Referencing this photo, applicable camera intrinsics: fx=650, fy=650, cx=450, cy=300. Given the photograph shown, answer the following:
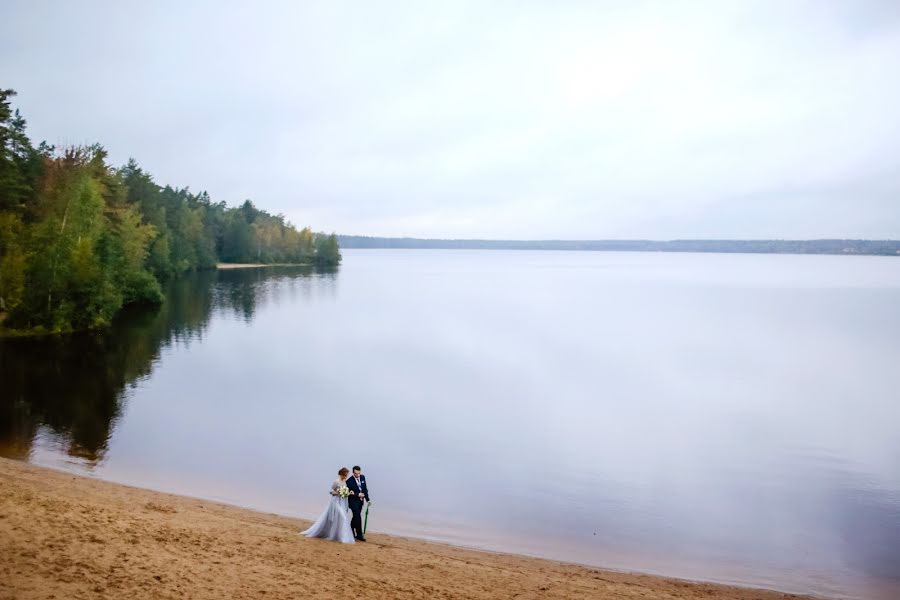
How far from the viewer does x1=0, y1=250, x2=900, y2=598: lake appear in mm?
17453

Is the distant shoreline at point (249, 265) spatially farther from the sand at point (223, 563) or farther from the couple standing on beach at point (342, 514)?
the couple standing on beach at point (342, 514)

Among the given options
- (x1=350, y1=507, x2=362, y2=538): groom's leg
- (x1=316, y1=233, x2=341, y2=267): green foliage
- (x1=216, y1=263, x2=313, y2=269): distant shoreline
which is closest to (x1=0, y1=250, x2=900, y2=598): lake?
(x1=350, y1=507, x2=362, y2=538): groom's leg

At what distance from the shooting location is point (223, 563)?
11508mm

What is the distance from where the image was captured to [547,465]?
23.3m

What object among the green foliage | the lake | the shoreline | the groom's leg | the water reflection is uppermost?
the green foliage

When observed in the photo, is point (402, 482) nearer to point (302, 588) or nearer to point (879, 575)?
point (302, 588)

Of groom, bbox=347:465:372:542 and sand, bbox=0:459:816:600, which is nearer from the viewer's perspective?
sand, bbox=0:459:816:600

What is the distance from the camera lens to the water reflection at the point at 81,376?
23344 millimetres

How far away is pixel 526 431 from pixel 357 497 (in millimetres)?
14434

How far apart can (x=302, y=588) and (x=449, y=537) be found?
645cm

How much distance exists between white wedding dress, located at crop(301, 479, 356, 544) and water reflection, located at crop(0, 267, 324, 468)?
10.7 m

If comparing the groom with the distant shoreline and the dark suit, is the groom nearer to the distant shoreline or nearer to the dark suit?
the dark suit

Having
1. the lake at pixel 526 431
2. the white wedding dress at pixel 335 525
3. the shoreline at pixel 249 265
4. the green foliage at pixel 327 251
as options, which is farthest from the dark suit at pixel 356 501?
the green foliage at pixel 327 251

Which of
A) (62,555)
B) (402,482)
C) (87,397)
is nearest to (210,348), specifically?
(87,397)
